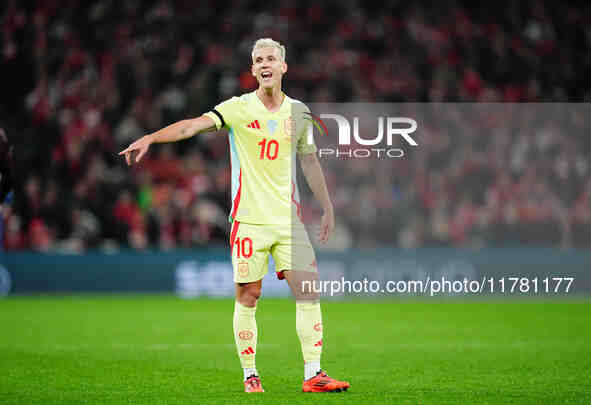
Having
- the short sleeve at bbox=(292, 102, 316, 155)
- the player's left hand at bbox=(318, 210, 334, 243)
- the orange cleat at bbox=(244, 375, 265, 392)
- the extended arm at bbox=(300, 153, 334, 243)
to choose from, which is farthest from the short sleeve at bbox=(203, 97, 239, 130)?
the orange cleat at bbox=(244, 375, 265, 392)

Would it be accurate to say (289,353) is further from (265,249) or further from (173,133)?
(173,133)

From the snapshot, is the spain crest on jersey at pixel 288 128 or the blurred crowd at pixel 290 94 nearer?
the spain crest on jersey at pixel 288 128

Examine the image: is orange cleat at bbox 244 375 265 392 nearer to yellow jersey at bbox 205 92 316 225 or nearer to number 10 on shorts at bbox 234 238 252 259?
number 10 on shorts at bbox 234 238 252 259

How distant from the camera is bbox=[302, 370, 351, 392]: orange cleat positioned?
662 centimetres

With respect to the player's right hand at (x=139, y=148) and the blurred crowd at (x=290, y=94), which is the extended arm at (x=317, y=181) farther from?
the blurred crowd at (x=290, y=94)

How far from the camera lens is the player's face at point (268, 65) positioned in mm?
6504

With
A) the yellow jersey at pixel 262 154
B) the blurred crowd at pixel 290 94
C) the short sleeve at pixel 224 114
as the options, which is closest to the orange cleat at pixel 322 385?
the yellow jersey at pixel 262 154

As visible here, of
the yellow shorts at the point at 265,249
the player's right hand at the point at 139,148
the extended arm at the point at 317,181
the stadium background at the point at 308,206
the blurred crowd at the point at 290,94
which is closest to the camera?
the player's right hand at the point at 139,148

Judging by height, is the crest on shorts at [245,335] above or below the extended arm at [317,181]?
below

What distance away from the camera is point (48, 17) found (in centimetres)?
2147

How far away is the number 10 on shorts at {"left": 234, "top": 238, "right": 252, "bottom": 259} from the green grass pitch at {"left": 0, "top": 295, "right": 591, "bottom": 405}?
0.92 m

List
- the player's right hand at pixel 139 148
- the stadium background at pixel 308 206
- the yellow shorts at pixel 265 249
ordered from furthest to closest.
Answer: the stadium background at pixel 308 206 < the yellow shorts at pixel 265 249 < the player's right hand at pixel 139 148

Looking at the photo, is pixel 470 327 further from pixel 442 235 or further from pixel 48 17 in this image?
pixel 48 17

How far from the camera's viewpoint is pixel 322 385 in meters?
6.63
